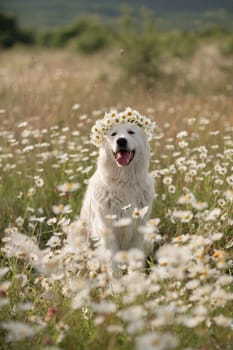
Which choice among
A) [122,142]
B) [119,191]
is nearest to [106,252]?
[122,142]

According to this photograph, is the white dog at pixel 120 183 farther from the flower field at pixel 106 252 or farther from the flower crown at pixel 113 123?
the flower field at pixel 106 252

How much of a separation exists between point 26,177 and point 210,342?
3028 millimetres

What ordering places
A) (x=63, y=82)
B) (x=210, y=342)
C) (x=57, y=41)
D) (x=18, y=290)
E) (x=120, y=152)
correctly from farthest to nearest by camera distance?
(x=57, y=41) → (x=63, y=82) → (x=120, y=152) → (x=18, y=290) → (x=210, y=342)

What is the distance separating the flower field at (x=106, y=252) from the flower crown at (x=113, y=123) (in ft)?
1.05

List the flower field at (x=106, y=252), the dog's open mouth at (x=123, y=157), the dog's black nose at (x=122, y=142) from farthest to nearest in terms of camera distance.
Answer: the dog's open mouth at (x=123, y=157), the dog's black nose at (x=122, y=142), the flower field at (x=106, y=252)

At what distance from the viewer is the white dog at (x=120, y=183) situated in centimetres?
355

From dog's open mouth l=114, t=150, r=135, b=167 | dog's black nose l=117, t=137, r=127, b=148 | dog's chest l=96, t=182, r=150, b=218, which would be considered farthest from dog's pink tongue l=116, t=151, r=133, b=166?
dog's chest l=96, t=182, r=150, b=218

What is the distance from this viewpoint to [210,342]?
2.10 meters

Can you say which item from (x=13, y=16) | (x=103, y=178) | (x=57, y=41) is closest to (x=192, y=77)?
(x=103, y=178)

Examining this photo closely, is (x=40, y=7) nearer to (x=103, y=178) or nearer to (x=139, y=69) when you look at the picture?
(x=139, y=69)

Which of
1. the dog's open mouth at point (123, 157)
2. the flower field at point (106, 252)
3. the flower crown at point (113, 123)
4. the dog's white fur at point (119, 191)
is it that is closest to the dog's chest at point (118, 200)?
the dog's white fur at point (119, 191)

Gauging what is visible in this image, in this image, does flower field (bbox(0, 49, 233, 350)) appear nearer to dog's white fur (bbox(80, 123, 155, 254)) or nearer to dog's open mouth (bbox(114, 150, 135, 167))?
dog's white fur (bbox(80, 123, 155, 254))

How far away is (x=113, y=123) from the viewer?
3.60 m

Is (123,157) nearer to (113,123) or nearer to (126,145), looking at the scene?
(126,145)
